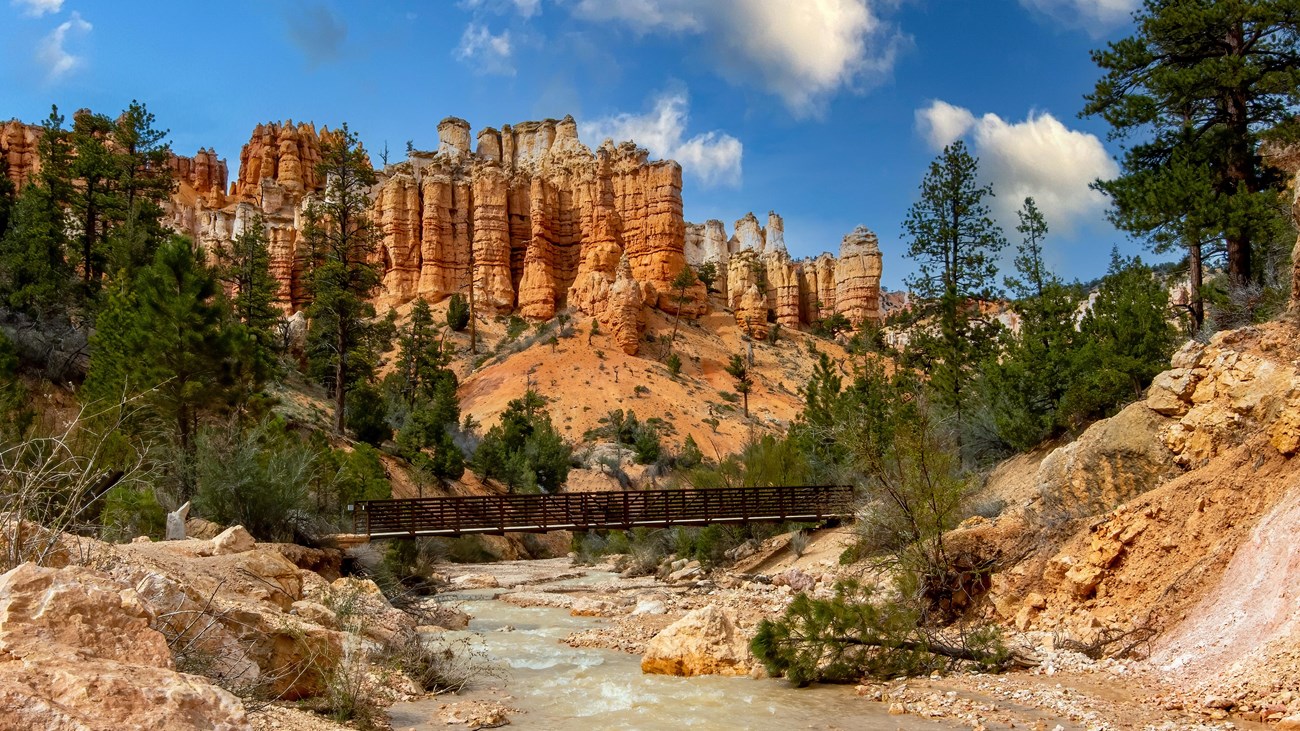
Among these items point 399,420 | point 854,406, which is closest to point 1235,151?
point 854,406

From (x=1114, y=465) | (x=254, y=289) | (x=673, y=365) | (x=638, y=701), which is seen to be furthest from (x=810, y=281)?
(x=638, y=701)

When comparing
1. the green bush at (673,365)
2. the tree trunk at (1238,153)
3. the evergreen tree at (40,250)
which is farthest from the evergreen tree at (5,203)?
the tree trunk at (1238,153)

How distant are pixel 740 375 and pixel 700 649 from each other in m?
47.4

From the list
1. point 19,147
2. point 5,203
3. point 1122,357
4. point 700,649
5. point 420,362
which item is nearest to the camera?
point 700,649

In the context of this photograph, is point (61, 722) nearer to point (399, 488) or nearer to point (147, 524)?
point (147, 524)

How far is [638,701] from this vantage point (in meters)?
9.08

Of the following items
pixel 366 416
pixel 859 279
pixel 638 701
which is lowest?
pixel 638 701

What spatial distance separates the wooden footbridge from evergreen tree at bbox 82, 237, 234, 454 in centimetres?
418

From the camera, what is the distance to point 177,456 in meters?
15.7

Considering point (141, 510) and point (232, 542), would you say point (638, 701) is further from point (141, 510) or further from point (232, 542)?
point (141, 510)

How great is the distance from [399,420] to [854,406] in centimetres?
2341

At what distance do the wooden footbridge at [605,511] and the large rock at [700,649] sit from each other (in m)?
8.82

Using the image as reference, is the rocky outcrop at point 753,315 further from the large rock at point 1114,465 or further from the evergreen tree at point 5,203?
the large rock at point 1114,465

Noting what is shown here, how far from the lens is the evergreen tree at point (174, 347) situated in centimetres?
1775
